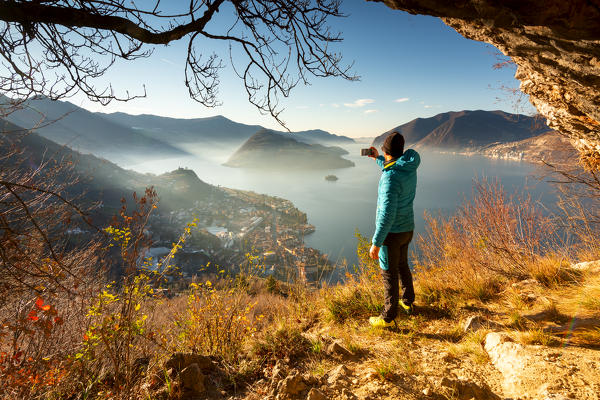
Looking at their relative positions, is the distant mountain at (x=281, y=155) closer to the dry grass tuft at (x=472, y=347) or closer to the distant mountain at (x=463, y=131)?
the distant mountain at (x=463, y=131)

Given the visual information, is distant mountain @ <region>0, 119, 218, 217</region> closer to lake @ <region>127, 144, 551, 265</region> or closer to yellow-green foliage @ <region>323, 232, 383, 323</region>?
yellow-green foliage @ <region>323, 232, 383, 323</region>

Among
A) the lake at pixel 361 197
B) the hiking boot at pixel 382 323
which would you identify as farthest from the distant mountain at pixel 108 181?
the lake at pixel 361 197

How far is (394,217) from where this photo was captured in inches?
87.5

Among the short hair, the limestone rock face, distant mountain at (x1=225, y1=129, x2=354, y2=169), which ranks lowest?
the short hair

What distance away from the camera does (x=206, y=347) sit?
8.02 ft

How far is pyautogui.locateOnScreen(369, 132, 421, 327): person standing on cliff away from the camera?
2.22 m

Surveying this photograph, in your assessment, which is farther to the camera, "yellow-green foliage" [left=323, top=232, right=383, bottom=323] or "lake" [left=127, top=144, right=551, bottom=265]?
"lake" [left=127, top=144, right=551, bottom=265]

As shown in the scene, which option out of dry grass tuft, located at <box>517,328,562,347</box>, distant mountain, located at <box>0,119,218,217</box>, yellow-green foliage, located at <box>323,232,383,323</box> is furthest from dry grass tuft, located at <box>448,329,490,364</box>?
distant mountain, located at <box>0,119,218,217</box>

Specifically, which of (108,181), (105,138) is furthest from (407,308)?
(105,138)

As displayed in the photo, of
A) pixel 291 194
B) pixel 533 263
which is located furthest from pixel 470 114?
pixel 533 263

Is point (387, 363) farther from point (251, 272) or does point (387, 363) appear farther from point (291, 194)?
point (291, 194)

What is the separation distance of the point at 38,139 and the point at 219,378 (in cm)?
5482

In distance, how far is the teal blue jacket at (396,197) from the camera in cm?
220

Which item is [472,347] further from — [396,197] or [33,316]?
[33,316]
